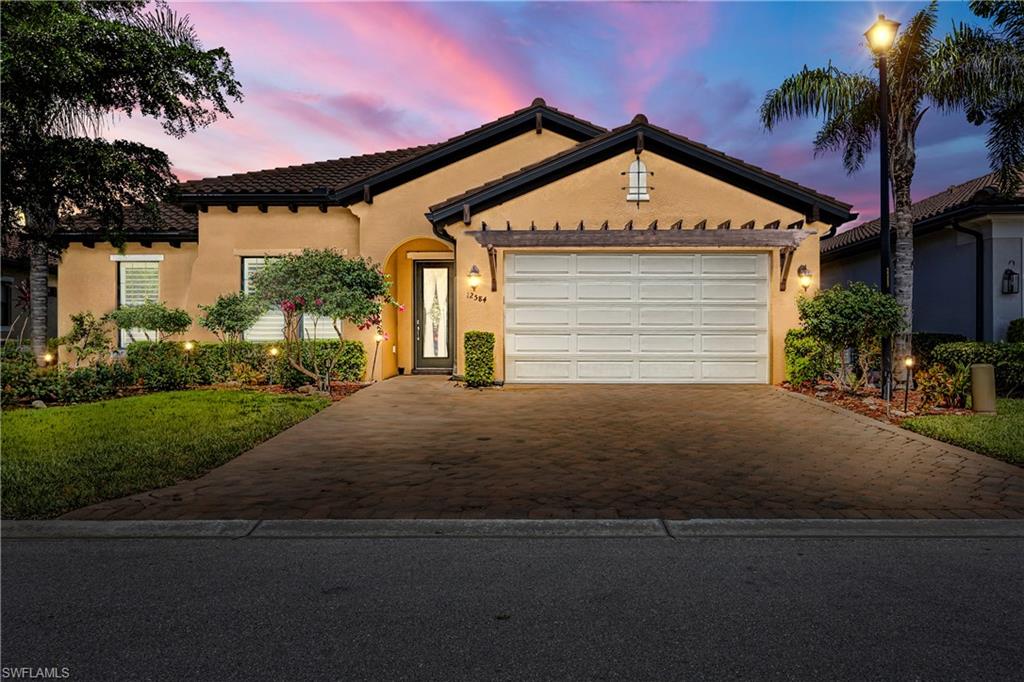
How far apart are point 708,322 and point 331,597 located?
11.1 meters

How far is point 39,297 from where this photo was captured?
15.2 m

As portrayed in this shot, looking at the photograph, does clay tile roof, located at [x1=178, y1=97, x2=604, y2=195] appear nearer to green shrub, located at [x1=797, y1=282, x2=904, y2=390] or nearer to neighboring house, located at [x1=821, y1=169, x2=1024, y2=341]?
green shrub, located at [x1=797, y1=282, x2=904, y2=390]

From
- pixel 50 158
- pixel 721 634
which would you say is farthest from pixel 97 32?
pixel 721 634

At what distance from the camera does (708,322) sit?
43.6ft

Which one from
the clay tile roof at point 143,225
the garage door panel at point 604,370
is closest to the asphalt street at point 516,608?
the garage door panel at point 604,370

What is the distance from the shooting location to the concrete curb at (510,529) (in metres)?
4.73

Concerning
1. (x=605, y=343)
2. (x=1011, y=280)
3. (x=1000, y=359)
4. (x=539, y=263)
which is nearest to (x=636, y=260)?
(x=605, y=343)

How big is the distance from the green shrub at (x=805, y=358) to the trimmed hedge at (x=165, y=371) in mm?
9305

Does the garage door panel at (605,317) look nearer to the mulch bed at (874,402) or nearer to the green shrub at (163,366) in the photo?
the mulch bed at (874,402)

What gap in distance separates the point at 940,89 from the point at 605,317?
27.6ft

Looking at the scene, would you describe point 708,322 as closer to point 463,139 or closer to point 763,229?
point 763,229

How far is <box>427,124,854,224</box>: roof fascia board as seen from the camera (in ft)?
43.1

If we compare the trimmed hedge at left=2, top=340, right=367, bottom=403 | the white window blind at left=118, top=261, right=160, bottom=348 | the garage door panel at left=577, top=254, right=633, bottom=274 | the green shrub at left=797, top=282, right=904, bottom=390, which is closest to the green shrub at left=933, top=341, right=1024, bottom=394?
the green shrub at left=797, top=282, right=904, bottom=390

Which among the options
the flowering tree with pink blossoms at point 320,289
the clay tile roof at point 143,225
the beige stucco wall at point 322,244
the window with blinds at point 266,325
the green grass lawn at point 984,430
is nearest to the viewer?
the green grass lawn at point 984,430
